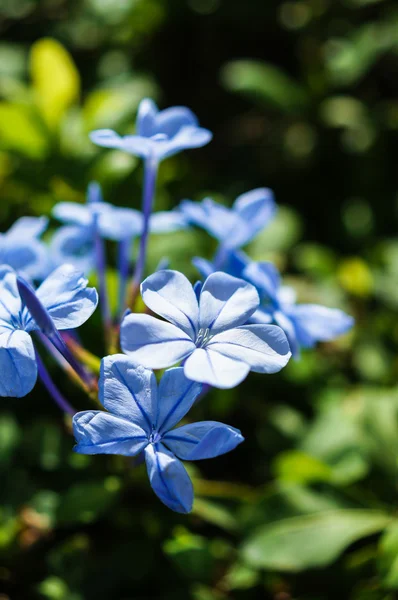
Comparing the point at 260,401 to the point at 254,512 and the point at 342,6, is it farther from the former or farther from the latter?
the point at 342,6

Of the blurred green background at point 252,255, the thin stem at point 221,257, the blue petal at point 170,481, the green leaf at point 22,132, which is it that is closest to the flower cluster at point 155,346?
the blue petal at point 170,481

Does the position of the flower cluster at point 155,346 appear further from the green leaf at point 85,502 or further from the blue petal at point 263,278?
the green leaf at point 85,502

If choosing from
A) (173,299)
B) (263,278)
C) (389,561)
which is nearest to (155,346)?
(173,299)

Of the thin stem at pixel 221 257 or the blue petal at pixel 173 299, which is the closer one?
the blue petal at pixel 173 299

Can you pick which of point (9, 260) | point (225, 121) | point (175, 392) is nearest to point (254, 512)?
point (175, 392)

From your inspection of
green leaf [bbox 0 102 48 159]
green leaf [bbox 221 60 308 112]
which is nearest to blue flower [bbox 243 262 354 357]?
green leaf [bbox 0 102 48 159]

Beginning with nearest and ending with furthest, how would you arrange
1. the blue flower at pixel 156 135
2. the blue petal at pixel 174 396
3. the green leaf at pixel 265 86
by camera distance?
the blue petal at pixel 174 396
the blue flower at pixel 156 135
the green leaf at pixel 265 86
